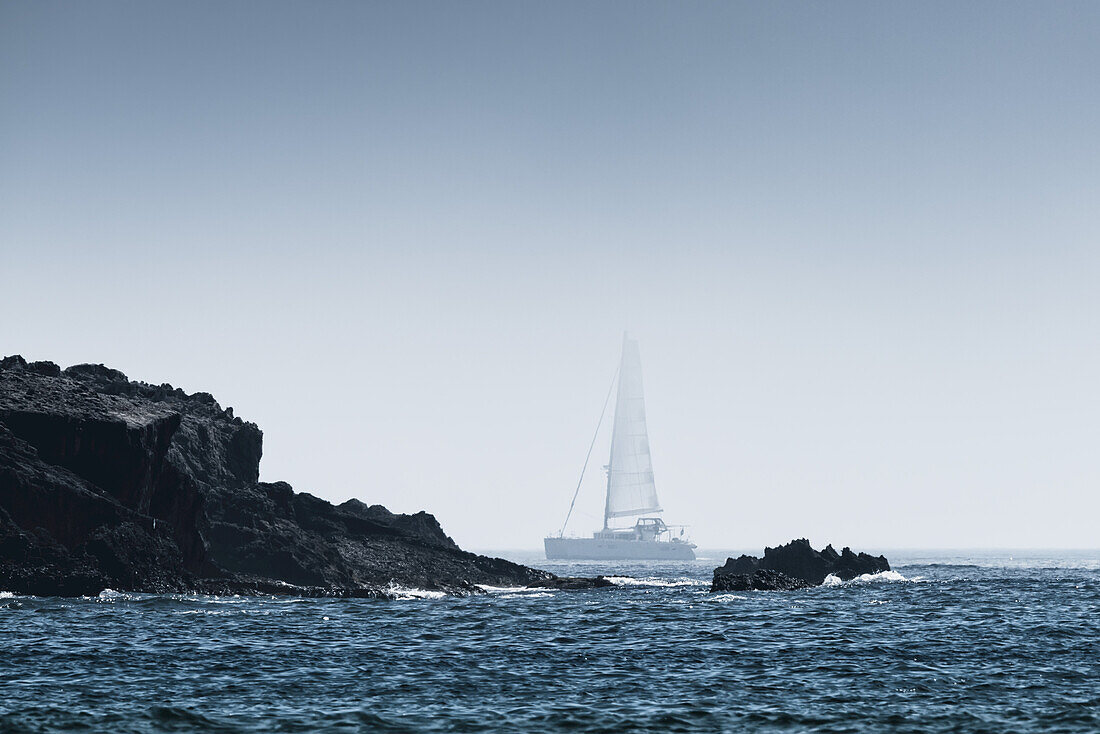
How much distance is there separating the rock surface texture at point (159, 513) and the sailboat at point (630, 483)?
86.3 meters

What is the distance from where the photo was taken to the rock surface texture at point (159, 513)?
49.4m

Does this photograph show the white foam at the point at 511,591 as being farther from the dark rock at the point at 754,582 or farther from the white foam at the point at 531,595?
the dark rock at the point at 754,582

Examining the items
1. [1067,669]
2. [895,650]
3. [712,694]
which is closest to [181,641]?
[712,694]

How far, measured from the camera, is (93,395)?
55.7m

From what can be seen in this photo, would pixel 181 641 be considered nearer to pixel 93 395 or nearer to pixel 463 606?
pixel 463 606

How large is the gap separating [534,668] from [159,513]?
31.4m

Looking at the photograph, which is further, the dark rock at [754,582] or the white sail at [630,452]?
the white sail at [630,452]

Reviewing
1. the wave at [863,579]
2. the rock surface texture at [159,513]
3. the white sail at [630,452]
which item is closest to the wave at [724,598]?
the rock surface texture at [159,513]

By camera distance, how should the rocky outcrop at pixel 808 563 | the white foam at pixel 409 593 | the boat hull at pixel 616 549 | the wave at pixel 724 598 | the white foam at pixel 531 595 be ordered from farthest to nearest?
the boat hull at pixel 616 549 < the rocky outcrop at pixel 808 563 < the white foam at pixel 531 595 < the white foam at pixel 409 593 < the wave at pixel 724 598

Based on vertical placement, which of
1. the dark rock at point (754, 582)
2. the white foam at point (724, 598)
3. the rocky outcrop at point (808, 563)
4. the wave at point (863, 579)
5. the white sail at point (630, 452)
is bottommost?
the white foam at point (724, 598)

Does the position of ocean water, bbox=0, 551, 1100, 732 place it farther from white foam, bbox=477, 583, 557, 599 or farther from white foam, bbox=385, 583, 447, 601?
white foam, bbox=477, 583, 557, 599

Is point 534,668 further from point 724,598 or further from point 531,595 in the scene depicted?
point 531,595

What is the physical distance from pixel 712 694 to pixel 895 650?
11891 mm

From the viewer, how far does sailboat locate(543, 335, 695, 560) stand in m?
161
